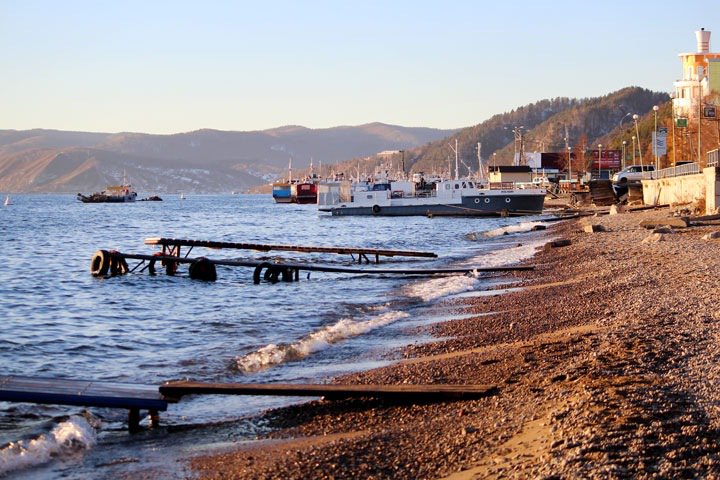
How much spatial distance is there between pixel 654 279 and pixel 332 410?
→ 985 centimetres

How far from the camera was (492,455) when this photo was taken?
716cm

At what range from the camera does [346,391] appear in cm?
978

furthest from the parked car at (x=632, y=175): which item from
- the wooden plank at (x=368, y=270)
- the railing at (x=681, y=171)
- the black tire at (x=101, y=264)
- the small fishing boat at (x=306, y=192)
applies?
the small fishing boat at (x=306, y=192)

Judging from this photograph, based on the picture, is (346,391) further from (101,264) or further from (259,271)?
(101,264)

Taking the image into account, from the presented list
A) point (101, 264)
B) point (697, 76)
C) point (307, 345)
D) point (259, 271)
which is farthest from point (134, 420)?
point (697, 76)

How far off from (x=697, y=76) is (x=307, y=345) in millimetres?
92228

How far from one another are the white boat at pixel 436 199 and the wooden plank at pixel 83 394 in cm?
6673

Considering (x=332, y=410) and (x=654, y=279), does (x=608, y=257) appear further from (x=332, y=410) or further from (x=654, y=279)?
(x=332, y=410)

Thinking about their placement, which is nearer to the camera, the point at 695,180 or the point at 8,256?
the point at 8,256

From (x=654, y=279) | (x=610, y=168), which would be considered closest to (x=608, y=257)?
(x=654, y=279)

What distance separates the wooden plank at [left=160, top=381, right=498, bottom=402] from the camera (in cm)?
937

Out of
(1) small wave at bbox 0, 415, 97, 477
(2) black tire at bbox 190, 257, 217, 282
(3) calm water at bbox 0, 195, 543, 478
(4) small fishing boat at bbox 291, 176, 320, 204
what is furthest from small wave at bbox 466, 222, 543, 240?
(4) small fishing boat at bbox 291, 176, 320, 204

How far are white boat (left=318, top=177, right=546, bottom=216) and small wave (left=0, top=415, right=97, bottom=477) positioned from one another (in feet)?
222

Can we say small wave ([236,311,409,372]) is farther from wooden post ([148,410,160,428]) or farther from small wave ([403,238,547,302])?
small wave ([403,238,547,302])
